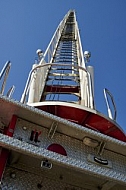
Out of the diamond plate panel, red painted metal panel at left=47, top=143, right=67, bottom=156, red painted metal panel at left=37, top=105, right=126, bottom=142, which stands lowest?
the diamond plate panel

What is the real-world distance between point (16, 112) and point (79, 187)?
1.94m

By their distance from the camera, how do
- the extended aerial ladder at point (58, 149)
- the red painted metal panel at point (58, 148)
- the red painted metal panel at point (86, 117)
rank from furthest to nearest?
the red painted metal panel at point (86, 117) → the red painted metal panel at point (58, 148) → the extended aerial ladder at point (58, 149)

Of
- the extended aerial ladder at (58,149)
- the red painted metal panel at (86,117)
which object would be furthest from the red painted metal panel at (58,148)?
the red painted metal panel at (86,117)

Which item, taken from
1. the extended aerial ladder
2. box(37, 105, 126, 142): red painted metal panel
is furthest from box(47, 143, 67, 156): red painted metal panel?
box(37, 105, 126, 142): red painted metal panel

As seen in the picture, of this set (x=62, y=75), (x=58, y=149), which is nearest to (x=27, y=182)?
(x=58, y=149)

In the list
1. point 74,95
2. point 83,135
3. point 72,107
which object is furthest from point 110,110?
point 74,95

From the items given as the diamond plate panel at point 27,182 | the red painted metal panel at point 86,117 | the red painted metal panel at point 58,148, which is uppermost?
the red painted metal panel at point 86,117

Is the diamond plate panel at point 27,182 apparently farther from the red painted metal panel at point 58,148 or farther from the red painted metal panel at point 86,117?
the red painted metal panel at point 86,117

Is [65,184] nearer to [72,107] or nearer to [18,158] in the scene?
[18,158]

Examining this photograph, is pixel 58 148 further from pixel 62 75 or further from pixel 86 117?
pixel 62 75

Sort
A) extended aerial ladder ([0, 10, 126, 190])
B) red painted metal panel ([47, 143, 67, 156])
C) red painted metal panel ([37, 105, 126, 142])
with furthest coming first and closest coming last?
red painted metal panel ([37, 105, 126, 142]) → red painted metal panel ([47, 143, 67, 156]) → extended aerial ladder ([0, 10, 126, 190])

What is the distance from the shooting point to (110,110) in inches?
304

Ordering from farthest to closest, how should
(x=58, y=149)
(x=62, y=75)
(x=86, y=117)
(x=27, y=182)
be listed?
(x=62, y=75)
(x=86, y=117)
(x=58, y=149)
(x=27, y=182)

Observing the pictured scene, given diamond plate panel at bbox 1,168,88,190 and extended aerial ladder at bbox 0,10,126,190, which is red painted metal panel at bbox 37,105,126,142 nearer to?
extended aerial ladder at bbox 0,10,126,190
